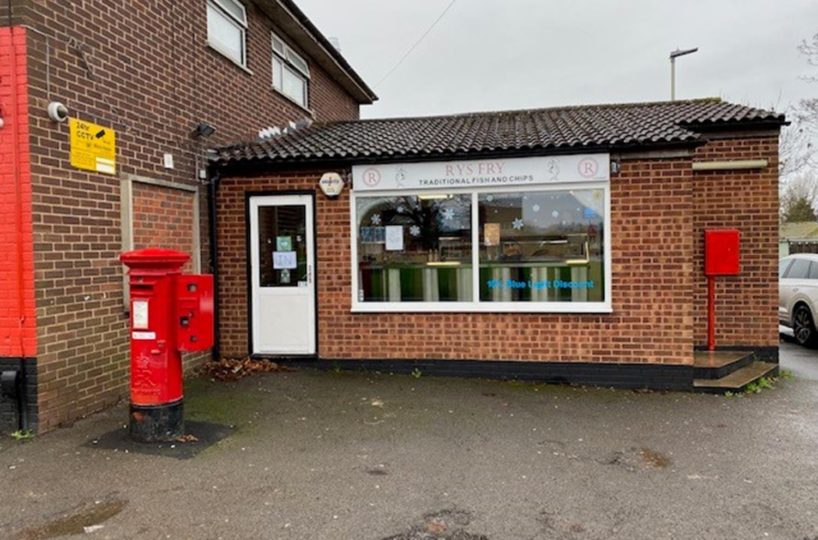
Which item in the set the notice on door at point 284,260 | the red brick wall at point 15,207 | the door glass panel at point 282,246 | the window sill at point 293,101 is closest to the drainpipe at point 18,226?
the red brick wall at point 15,207

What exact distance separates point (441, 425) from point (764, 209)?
5.72m

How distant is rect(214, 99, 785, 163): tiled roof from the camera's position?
22.4 feet

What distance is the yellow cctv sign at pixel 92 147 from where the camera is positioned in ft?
17.6

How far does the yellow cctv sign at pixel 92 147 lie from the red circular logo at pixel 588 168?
5.13 metres

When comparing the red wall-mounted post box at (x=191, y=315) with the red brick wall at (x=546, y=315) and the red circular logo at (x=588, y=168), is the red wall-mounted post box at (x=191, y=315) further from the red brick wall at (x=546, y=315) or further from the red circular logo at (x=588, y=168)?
the red circular logo at (x=588, y=168)

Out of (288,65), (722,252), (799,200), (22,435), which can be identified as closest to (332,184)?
(22,435)

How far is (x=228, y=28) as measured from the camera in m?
8.74

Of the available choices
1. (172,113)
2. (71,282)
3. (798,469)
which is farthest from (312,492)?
→ (172,113)

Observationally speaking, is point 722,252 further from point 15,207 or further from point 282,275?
point 15,207

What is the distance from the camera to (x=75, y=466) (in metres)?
4.32

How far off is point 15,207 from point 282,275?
10.7ft

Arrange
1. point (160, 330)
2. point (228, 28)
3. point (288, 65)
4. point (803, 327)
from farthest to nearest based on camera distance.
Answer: point (288, 65) → point (803, 327) → point (228, 28) → point (160, 330)

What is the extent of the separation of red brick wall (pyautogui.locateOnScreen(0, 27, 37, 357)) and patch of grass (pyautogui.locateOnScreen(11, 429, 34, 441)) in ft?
2.13

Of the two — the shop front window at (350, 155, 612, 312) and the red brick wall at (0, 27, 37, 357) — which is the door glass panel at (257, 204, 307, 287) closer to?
the shop front window at (350, 155, 612, 312)
